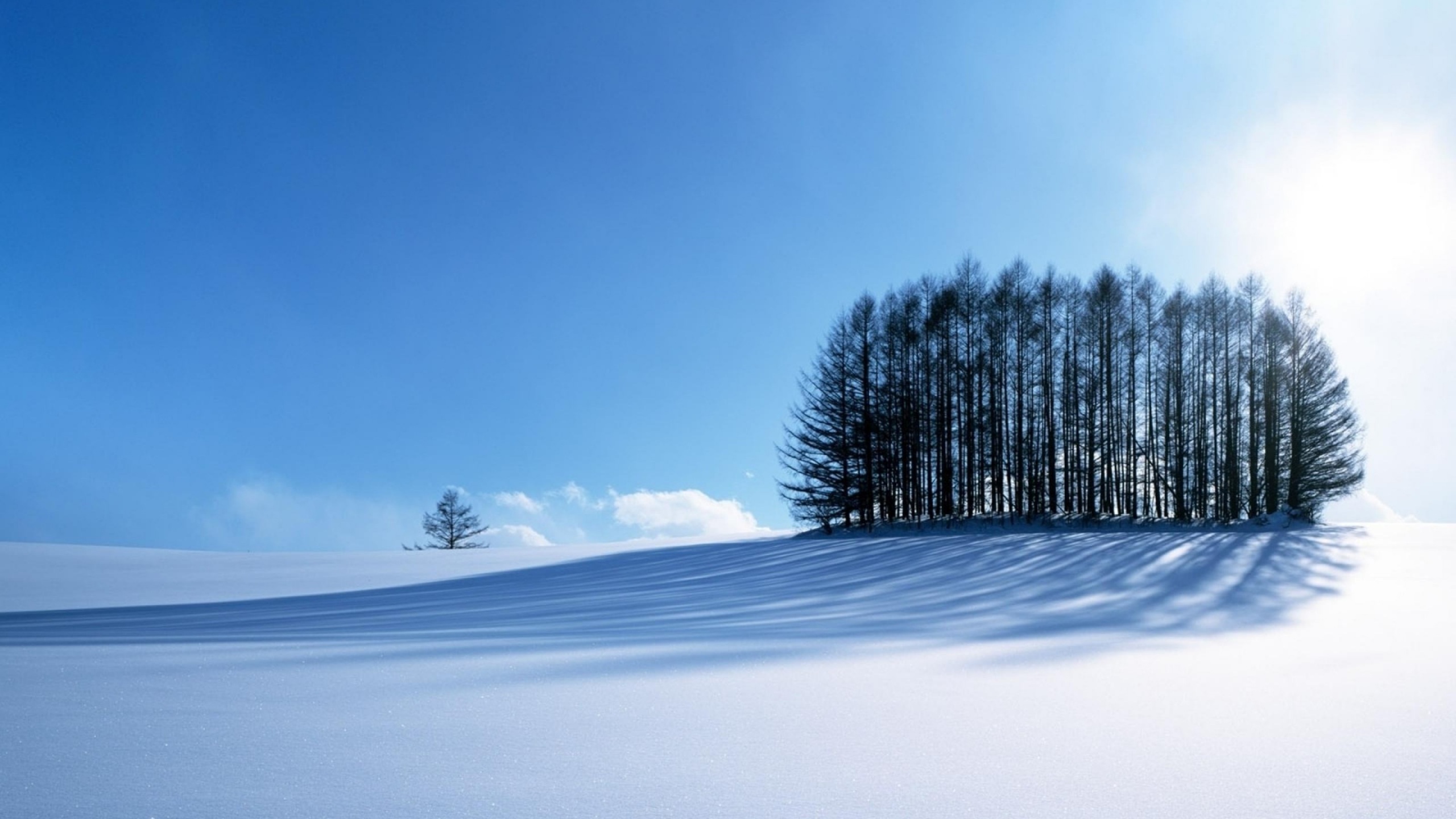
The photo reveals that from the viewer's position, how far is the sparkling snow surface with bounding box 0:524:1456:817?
141cm

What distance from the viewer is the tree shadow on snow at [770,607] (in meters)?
3.65

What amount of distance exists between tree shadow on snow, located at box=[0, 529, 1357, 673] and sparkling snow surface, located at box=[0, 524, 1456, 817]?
50 mm

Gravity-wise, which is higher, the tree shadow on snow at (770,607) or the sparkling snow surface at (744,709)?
the sparkling snow surface at (744,709)

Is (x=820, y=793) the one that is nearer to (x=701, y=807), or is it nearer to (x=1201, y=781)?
(x=701, y=807)

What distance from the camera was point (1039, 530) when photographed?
15.8 m

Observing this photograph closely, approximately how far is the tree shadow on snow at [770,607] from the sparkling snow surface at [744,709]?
5cm

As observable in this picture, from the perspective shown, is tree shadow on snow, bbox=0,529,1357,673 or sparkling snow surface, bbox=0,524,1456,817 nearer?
sparkling snow surface, bbox=0,524,1456,817

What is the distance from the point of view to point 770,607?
532cm

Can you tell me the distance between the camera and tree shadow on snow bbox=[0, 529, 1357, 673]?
3.65m

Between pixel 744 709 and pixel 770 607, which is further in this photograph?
pixel 770 607

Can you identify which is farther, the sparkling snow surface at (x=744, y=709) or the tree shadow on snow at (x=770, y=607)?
the tree shadow on snow at (x=770, y=607)

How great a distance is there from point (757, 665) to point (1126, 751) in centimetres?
144

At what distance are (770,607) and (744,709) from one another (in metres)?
3.28

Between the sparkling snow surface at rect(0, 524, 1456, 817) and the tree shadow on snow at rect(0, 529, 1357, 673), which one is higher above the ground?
the sparkling snow surface at rect(0, 524, 1456, 817)
